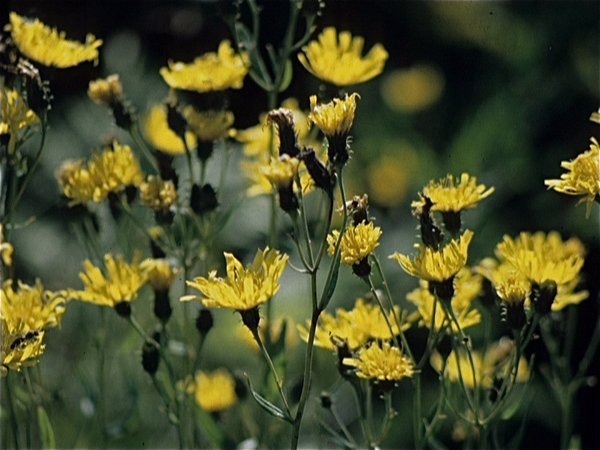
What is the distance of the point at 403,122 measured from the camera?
4.56 m

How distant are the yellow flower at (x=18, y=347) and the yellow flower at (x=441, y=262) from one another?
2.09ft

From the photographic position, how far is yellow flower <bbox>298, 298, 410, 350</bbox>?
1727mm

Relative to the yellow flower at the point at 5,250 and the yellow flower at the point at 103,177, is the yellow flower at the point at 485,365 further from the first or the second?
the yellow flower at the point at 5,250

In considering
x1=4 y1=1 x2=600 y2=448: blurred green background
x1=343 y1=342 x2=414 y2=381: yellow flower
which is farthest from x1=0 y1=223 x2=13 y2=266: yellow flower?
x1=4 y1=1 x2=600 y2=448: blurred green background

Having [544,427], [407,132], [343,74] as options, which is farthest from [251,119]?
[343,74]

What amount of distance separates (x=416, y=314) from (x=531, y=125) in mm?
2626

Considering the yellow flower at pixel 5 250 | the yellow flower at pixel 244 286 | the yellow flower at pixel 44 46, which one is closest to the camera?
the yellow flower at pixel 244 286

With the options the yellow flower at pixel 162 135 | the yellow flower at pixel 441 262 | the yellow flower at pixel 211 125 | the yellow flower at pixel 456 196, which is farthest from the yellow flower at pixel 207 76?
the yellow flower at pixel 441 262

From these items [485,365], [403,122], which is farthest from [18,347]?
[403,122]

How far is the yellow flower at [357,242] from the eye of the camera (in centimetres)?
152

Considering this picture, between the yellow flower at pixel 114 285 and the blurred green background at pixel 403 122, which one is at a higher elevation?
the yellow flower at pixel 114 285

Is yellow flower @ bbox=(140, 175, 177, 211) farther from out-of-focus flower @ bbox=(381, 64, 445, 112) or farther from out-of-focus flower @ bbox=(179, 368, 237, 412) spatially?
out-of-focus flower @ bbox=(381, 64, 445, 112)

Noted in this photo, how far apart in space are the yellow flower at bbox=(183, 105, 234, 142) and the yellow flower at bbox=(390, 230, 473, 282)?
63 centimetres

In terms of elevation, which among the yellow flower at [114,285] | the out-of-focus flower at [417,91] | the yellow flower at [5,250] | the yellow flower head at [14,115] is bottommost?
the out-of-focus flower at [417,91]
